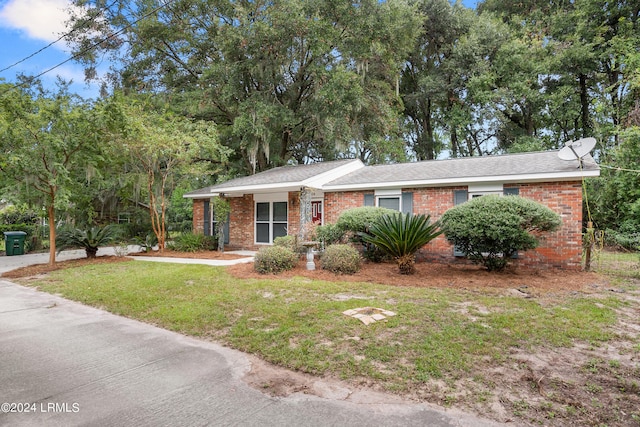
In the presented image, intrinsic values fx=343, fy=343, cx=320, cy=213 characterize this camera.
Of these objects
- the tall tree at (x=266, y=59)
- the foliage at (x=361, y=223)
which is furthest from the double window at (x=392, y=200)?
the tall tree at (x=266, y=59)

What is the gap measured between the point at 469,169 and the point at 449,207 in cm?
143

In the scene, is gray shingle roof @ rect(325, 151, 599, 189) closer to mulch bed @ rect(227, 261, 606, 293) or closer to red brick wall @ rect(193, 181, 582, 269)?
red brick wall @ rect(193, 181, 582, 269)

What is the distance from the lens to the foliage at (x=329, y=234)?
9.62 m

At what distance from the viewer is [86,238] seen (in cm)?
1162

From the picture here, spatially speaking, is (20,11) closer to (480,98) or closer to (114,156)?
(114,156)

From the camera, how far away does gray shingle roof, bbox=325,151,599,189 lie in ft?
28.4

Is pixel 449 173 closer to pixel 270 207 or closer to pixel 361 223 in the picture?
pixel 361 223

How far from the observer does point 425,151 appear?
2373 cm

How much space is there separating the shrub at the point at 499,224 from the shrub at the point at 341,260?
221 centimetres

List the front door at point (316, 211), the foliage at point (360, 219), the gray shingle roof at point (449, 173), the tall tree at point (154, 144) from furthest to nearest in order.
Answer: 1. the front door at point (316, 211)
2. the tall tree at point (154, 144)
3. the foliage at point (360, 219)
4. the gray shingle roof at point (449, 173)

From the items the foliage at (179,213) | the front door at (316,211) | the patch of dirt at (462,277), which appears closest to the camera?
the patch of dirt at (462,277)

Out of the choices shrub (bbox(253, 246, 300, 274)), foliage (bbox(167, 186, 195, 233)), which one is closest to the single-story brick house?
shrub (bbox(253, 246, 300, 274))

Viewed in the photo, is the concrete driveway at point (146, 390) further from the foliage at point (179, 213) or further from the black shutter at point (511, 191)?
the foliage at point (179, 213)

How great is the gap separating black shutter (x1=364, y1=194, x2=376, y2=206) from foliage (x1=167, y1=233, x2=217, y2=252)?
6.58 m
